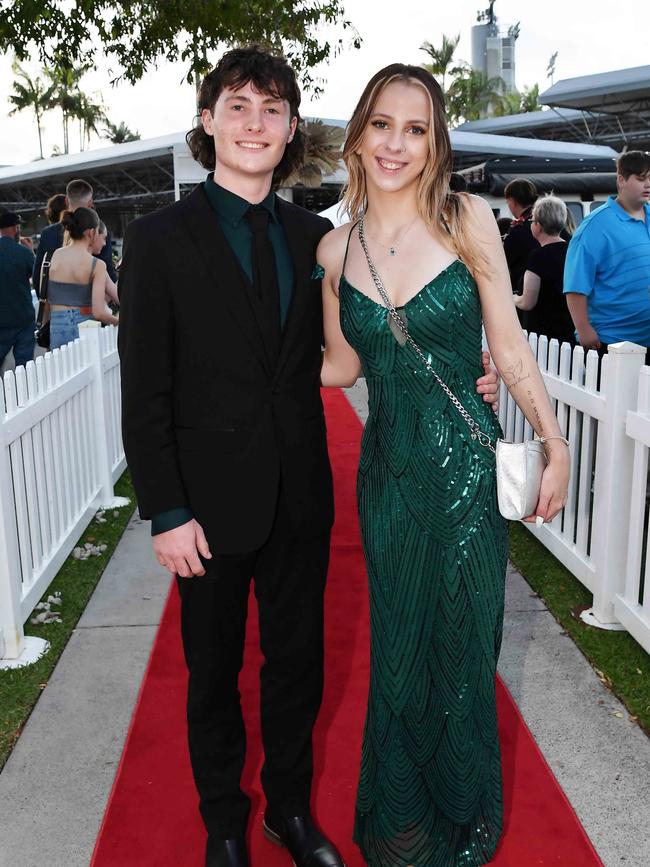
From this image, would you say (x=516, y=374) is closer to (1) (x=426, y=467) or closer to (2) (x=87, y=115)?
(1) (x=426, y=467)

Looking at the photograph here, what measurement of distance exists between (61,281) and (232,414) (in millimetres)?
5686

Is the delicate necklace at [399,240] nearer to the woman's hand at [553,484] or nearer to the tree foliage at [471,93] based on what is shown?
the woman's hand at [553,484]

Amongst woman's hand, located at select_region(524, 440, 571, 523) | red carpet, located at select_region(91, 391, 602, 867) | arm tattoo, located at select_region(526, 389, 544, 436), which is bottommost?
red carpet, located at select_region(91, 391, 602, 867)

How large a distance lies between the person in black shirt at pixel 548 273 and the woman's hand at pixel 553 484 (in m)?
4.83

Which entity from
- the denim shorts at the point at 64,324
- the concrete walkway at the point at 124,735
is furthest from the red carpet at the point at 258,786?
the denim shorts at the point at 64,324

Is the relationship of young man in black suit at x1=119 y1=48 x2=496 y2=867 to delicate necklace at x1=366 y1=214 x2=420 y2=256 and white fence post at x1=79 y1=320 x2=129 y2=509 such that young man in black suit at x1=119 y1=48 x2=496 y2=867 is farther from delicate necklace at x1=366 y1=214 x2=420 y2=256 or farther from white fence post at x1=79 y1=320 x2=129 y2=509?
white fence post at x1=79 y1=320 x2=129 y2=509

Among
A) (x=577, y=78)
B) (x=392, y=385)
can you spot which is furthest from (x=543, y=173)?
(x=577, y=78)

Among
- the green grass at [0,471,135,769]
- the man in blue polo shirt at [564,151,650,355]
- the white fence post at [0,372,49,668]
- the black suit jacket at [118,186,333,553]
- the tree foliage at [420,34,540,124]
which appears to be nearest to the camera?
the black suit jacket at [118,186,333,553]

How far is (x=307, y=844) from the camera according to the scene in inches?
102

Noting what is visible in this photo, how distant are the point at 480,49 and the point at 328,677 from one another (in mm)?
113160

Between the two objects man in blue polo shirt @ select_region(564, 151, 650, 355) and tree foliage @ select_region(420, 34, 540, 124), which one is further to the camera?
tree foliage @ select_region(420, 34, 540, 124)

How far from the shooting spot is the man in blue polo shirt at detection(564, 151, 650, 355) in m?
5.73

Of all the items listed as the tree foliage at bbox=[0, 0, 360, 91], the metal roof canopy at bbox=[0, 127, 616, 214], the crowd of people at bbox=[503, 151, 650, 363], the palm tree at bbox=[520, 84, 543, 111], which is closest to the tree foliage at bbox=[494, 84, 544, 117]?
the palm tree at bbox=[520, 84, 543, 111]

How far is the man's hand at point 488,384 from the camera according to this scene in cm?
237
